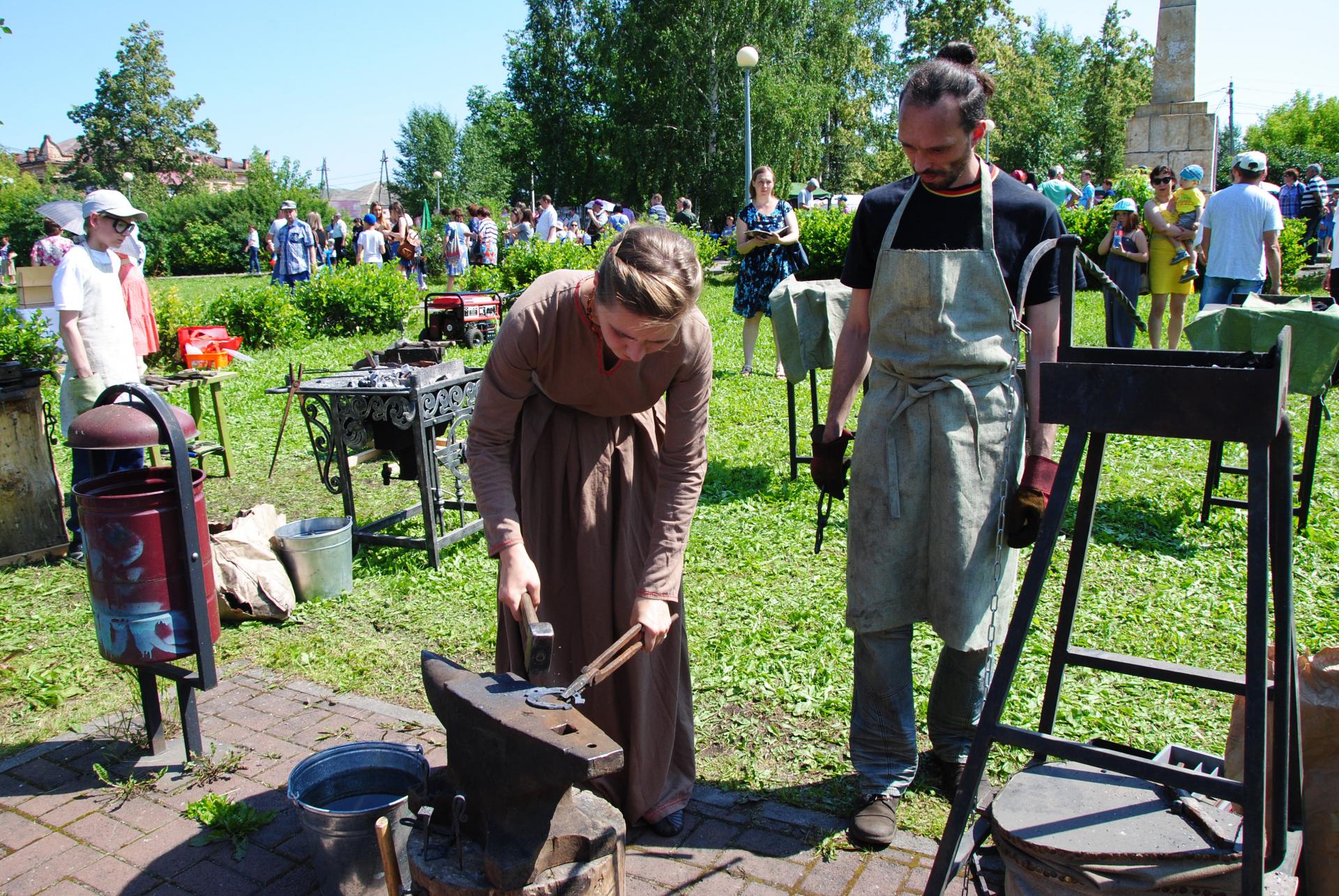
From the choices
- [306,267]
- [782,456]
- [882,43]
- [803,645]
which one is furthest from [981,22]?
[803,645]

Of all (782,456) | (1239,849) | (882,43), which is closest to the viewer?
(1239,849)

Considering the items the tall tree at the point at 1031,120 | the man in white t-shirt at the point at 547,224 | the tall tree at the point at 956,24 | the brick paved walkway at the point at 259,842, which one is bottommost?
the brick paved walkway at the point at 259,842

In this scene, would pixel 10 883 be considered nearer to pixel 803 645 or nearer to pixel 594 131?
pixel 803 645

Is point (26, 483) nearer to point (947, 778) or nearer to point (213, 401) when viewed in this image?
point (213, 401)

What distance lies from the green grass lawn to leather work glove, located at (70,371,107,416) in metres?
0.93

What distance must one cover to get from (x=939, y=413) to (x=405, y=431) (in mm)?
3406

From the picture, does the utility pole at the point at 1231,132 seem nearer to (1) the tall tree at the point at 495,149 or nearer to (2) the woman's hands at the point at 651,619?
(1) the tall tree at the point at 495,149

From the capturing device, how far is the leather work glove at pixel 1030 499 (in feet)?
8.20

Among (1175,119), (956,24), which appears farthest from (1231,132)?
(1175,119)

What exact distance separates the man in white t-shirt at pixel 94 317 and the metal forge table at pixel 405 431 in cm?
87

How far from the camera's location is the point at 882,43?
155 ft

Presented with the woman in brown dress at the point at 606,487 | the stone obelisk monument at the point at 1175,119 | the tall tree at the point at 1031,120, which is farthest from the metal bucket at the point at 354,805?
the tall tree at the point at 1031,120

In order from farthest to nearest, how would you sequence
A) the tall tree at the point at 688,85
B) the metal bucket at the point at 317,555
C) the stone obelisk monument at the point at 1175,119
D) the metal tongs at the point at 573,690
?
the tall tree at the point at 688,85, the stone obelisk monument at the point at 1175,119, the metal bucket at the point at 317,555, the metal tongs at the point at 573,690

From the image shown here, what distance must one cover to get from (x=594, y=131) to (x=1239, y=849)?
135 feet
